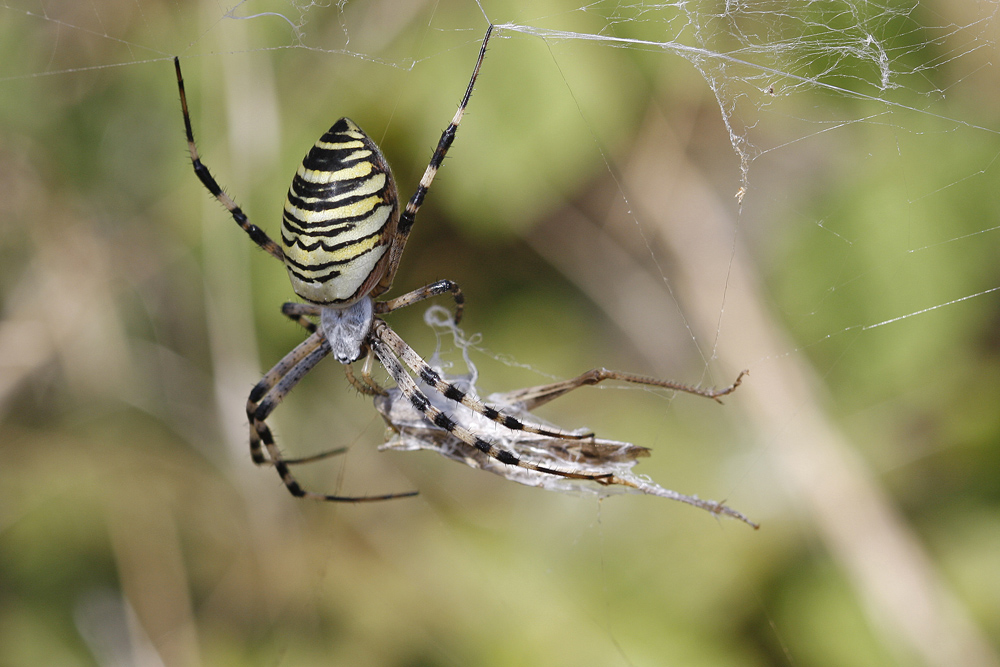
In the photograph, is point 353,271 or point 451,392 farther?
point 451,392

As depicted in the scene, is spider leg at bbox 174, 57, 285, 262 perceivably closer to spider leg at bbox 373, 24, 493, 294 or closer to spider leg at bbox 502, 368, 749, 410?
spider leg at bbox 373, 24, 493, 294

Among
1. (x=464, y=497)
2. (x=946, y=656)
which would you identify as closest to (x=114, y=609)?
(x=464, y=497)

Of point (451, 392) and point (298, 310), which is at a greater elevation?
point (298, 310)

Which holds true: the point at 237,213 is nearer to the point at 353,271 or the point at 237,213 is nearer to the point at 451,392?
the point at 353,271

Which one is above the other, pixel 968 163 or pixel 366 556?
pixel 968 163

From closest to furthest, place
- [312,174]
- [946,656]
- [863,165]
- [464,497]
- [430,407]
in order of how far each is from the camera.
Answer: [312,174], [430,407], [946,656], [863,165], [464,497]

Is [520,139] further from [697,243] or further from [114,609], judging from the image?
[114,609]

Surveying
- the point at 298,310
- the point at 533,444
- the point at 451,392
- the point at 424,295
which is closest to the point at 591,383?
the point at 533,444
